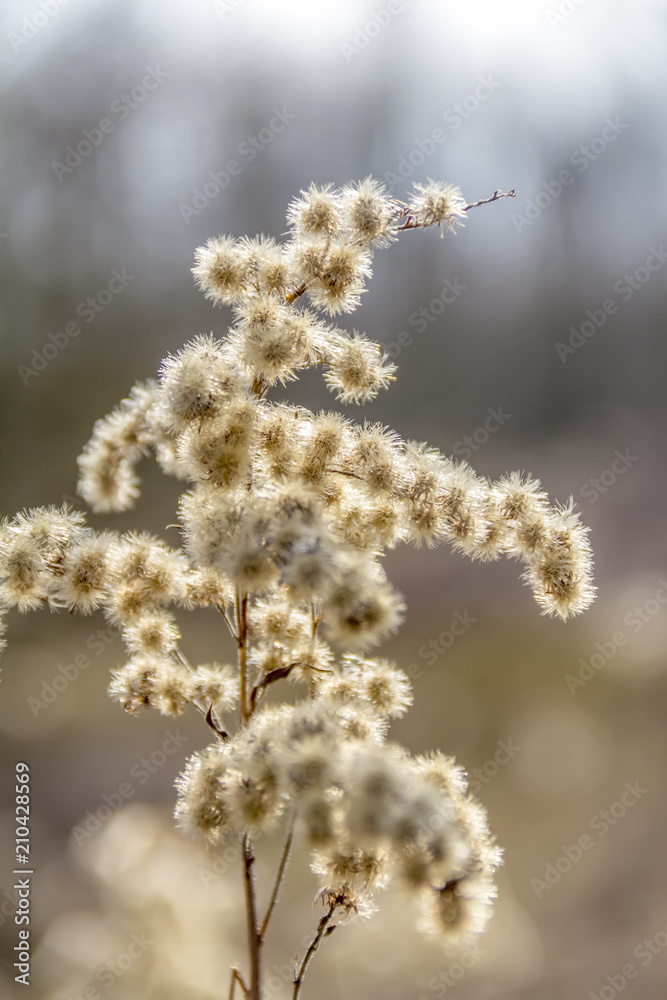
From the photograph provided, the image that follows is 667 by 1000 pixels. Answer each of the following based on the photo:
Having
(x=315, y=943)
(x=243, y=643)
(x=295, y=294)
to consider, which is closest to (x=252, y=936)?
(x=315, y=943)

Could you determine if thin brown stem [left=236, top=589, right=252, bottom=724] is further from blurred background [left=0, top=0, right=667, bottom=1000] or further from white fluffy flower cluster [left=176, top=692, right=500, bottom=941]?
blurred background [left=0, top=0, right=667, bottom=1000]

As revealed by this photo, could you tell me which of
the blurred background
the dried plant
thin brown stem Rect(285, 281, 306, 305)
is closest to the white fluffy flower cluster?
the dried plant

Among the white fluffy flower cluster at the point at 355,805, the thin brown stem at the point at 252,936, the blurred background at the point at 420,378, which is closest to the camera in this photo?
the white fluffy flower cluster at the point at 355,805

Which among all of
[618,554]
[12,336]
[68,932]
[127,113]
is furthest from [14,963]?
[127,113]

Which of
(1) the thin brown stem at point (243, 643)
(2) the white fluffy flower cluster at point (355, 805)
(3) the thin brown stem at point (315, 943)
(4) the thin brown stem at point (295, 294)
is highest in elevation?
(4) the thin brown stem at point (295, 294)

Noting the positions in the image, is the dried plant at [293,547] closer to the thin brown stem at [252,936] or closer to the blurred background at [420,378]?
the thin brown stem at [252,936]

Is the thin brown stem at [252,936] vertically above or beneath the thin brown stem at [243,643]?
beneath

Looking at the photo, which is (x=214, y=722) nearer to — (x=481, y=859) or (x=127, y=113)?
(x=481, y=859)

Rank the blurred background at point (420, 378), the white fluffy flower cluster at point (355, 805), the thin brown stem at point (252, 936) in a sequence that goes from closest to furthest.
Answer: the white fluffy flower cluster at point (355, 805) → the thin brown stem at point (252, 936) → the blurred background at point (420, 378)

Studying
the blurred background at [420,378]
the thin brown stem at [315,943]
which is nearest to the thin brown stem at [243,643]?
the thin brown stem at [315,943]
